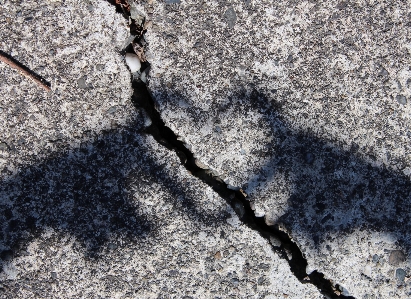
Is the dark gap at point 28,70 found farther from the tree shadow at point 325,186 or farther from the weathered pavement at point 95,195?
the tree shadow at point 325,186

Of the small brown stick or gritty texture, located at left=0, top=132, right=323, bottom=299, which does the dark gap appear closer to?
the small brown stick

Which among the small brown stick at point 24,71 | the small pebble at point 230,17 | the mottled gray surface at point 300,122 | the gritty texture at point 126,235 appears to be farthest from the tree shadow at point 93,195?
the small pebble at point 230,17

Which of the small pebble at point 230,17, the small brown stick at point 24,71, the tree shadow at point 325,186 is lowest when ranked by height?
the small brown stick at point 24,71

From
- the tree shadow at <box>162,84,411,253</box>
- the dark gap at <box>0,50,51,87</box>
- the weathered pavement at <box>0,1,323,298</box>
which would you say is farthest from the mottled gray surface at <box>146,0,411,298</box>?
the dark gap at <box>0,50,51,87</box>

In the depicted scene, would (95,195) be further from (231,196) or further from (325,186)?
(325,186)

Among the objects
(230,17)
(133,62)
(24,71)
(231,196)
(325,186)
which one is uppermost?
(230,17)

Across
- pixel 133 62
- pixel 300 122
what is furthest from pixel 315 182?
pixel 133 62

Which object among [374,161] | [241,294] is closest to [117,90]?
[241,294]

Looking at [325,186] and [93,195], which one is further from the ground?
[325,186]
